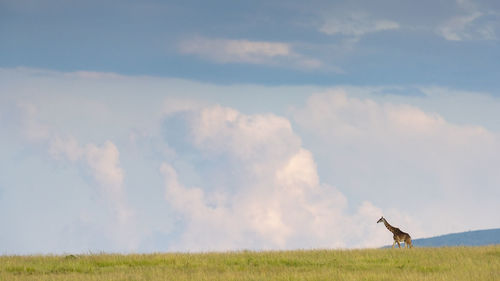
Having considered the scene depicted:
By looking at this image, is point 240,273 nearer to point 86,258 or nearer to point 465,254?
point 86,258

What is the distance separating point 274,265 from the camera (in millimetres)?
30359

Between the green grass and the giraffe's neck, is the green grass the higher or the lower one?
the lower one

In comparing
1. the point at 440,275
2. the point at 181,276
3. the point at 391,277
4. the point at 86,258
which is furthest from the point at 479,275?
the point at 86,258

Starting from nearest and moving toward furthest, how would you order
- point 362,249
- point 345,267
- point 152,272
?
point 152,272 → point 345,267 → point 362,249

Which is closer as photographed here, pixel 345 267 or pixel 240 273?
pixel 240 273

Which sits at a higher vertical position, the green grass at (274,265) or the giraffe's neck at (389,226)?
the giraffe's neck at (389,226)

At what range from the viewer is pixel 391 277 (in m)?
26.4

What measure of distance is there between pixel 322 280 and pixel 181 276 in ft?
16.2

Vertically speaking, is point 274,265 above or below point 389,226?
below

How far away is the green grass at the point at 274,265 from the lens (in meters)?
26.7

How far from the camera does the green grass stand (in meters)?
26.7

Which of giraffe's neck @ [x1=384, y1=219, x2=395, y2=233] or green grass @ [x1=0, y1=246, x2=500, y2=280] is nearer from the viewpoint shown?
green grass @ [x1=0, y1=246, x2=500, y2=280]

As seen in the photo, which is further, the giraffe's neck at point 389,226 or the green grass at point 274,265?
the giraffe's neck at point 389,226

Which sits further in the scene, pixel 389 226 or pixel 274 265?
pixel 389 226
